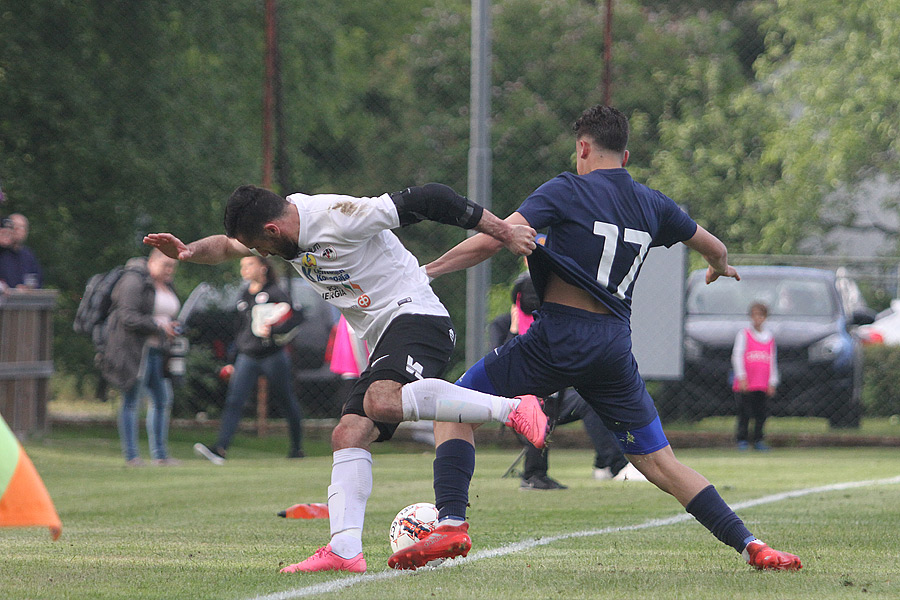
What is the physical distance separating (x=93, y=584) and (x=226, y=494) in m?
4.66

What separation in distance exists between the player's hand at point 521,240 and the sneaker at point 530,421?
585mm

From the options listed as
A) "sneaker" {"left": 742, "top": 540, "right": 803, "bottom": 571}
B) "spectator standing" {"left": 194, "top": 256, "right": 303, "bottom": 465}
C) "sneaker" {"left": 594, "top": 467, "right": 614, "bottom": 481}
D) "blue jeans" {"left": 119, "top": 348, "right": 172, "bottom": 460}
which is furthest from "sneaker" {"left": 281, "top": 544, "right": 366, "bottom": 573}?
"spectator standing" {"left": 194, "top": 256, "right": 303, "bottom": 465}

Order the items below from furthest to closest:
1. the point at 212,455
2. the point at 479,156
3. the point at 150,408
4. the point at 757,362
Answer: the point at 757,362
the point at 479,156
the point at 212,455
the point at 150,408

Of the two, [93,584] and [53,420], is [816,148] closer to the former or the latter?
[53,420]

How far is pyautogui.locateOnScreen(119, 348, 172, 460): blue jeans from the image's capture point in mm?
12648

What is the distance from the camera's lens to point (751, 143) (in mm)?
28547

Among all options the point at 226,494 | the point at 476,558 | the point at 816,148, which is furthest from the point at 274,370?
the point at 816,148

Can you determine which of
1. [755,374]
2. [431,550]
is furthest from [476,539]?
[755,374]

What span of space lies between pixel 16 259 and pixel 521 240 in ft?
30.4

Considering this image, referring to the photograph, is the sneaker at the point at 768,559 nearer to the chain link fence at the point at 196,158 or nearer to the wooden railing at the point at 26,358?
the chain link fence at the point at 196,158

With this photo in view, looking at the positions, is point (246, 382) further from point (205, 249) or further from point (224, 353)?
point (205, 249)

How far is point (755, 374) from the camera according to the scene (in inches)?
604

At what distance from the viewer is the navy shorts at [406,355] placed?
5.32 m

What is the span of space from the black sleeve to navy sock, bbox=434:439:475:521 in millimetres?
952
